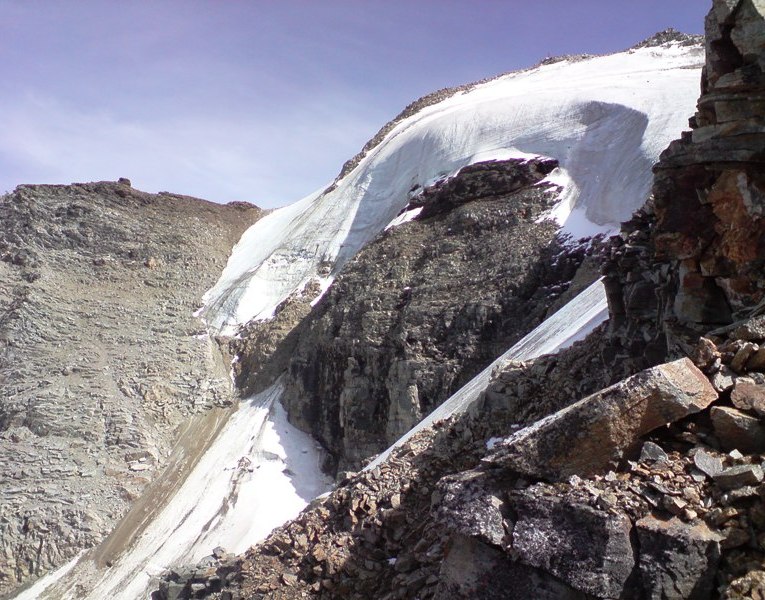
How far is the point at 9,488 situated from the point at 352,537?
23.2m

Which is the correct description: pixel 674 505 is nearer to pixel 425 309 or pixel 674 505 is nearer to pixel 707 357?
pixel 707 357

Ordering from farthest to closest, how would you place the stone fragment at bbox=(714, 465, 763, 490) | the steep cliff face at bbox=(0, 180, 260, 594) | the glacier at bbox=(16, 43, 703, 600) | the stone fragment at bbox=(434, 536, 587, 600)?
the steep cliff face at bbox=(0, 180, 260, 594) < the glacier at bbox=(16, 43, 703, 600) < the stone fragment at bbox=(434, 536, 587, 600) < the stone fragment at bbox=(714, 465, 763, 490)

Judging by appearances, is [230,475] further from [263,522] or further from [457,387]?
[457,387]

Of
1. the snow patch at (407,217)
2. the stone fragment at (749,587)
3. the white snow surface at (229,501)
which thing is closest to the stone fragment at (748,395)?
the stone fragment at (749,587)

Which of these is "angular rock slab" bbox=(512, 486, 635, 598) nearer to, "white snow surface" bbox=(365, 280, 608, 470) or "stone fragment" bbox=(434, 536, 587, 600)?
"stone fragment" bbox=(434, 536, 587, 600)

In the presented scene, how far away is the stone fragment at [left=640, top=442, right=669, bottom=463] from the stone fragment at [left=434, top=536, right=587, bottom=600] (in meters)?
1.23

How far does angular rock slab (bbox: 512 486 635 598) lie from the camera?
4.88 m

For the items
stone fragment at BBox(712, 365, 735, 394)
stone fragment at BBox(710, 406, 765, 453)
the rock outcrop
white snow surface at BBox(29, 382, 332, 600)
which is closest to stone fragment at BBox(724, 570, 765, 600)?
stone fragment at BBox(710, 406, 765, 453)

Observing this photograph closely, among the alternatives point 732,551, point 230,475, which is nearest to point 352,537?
point 732,551

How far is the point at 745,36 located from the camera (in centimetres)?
837

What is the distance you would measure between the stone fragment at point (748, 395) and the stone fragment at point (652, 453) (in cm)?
74

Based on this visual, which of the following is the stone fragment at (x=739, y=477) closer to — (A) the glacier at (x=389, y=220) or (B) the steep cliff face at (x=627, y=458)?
(B) the steep cliff face at (x=627, y=458)

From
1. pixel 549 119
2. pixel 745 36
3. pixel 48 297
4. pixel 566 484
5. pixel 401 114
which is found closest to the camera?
pixel 566 484

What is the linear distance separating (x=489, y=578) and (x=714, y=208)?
20.8 ft
